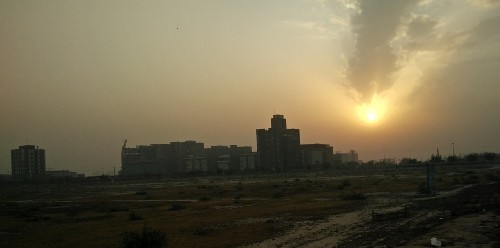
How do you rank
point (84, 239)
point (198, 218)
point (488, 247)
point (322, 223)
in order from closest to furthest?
point (488, 247) → point (84, 239) → point (322, 223) → point (198, 218)

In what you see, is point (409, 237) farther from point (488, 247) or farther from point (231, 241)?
point (231, 241)

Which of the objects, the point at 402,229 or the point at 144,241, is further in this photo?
the point at 402,229

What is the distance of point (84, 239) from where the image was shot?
24641 mm

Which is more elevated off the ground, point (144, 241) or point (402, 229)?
point (144, 241)

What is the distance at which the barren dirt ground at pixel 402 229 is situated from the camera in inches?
723

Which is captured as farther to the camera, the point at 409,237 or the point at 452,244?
the point at 409,237

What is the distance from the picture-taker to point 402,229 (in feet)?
72.6

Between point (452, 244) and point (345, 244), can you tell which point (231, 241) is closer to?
point (345, 244)

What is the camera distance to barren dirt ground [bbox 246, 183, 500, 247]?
18359 mm

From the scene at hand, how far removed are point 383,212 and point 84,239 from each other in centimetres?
1852

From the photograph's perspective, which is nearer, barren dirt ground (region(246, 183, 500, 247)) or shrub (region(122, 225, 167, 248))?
barren dirt ground (region(246, 183, 500, 247))

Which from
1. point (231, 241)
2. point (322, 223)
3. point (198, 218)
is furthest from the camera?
point (198, 218)

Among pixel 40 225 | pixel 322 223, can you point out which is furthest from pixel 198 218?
pixel 40 225

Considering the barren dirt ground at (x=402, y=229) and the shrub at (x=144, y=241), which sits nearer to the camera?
the barren dirt ground at (x=402, y=229)
